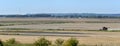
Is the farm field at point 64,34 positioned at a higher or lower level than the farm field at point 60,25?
higher

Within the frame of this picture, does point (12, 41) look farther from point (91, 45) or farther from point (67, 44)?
point (67, 44)

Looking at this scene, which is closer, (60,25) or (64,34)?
(64,34)

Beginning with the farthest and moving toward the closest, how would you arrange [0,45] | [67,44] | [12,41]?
[12,41] → [67,44] → [0,45]

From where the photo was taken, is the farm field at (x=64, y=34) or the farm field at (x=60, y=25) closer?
the farm field at (x=64, y=34)

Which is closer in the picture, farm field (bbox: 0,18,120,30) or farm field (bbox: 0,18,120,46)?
farm field (bbox: 0,18,120,46)

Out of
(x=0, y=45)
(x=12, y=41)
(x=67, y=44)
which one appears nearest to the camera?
(x=0, y=45)

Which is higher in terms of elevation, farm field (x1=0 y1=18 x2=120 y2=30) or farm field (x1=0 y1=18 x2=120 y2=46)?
farm field (x1=0 y1=18 x2=120 y2=46)

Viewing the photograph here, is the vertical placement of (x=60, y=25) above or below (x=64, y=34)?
below

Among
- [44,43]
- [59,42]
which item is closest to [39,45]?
[44,43]

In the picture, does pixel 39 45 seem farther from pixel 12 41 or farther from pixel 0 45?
pixel 12 41

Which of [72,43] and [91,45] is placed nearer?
[72,43]

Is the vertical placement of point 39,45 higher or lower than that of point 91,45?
higher
